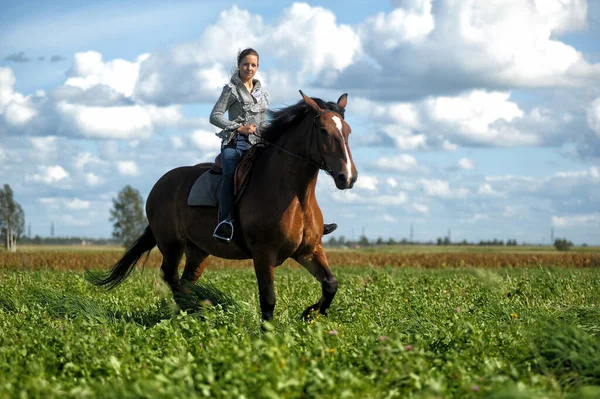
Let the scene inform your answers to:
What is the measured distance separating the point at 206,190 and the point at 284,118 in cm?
182

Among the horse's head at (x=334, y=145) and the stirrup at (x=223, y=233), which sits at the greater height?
the horse's head at (x=334, y=145)

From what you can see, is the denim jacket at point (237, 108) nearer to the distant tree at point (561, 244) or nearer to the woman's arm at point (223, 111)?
the woman's arm at point (223, 111)

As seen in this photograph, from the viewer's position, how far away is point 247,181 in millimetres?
9344

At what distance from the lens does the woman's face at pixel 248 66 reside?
31.9 ft

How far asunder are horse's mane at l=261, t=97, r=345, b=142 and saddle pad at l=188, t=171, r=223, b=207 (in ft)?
3.74

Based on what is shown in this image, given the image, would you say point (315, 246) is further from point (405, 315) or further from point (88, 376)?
point (88, 376)

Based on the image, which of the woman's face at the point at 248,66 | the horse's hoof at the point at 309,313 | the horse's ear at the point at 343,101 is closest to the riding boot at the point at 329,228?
the horse's hoof at the point at 309,313

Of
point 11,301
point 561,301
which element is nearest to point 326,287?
point 561,301

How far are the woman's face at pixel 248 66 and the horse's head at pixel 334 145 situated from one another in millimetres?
1440

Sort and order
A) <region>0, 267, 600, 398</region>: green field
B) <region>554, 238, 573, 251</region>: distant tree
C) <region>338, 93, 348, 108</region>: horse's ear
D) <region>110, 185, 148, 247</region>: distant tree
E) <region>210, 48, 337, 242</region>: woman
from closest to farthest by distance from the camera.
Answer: <region>0, 267, 600, 398</region>: green field < <region>338, 93, 348, 108</region>: horse's ear < <region>210, 48, 337, 242</region>: woman < <region>554, 238, 573, 251</region>: distant tree < <region>110, 185, 148, 247</region>: distant tree

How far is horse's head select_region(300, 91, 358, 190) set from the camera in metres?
7.85

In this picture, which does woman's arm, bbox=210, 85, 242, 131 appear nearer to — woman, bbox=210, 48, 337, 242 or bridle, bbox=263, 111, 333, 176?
woman, bbox=210, 48, 337, 242

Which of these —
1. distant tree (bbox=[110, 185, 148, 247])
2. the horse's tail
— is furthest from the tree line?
the horse's tail

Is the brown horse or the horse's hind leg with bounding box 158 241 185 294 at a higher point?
the brown horse
